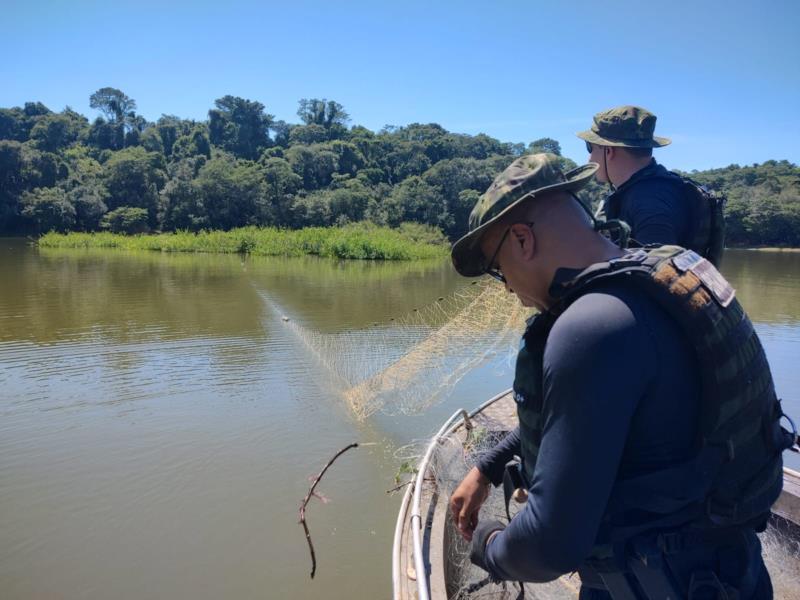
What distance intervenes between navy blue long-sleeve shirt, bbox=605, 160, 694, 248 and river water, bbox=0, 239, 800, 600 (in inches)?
133

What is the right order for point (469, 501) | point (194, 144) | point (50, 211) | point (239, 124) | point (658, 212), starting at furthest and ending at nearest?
point (239, 124) < point (194, 144) < point (50, 211) < point (658, 212) < point (469, 501)

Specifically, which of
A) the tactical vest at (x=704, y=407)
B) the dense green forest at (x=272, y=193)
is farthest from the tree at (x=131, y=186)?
the tactical vest at (x=704, y=407)

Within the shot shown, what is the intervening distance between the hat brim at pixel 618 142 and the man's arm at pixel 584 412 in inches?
79.9

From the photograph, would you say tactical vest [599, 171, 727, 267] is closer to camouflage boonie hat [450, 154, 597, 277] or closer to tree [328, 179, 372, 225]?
camouflage boonie hat [450, 154, 597, 277]

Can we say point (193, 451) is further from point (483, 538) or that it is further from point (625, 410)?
point (625, 410)

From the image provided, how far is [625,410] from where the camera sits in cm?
104

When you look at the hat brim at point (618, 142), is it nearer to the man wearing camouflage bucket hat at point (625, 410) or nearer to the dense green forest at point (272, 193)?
the man wearing camouflage bucket hat at point (625, 410)

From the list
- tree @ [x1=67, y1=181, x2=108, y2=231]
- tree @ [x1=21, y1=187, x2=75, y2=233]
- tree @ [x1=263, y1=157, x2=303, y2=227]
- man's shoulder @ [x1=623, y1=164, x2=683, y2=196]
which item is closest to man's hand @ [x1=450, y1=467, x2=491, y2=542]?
man's shoulder @ [x1=623, y1=164, x2=683, y2=196]

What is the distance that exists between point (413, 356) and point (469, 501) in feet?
19.1

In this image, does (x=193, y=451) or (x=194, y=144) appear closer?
(x=193, y=451)

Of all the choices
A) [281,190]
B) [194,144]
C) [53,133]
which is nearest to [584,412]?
[281,190]

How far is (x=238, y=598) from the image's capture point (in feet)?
14.1

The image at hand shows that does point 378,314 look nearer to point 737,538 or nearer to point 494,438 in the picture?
point 494,438

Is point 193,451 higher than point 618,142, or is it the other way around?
point 618,142
